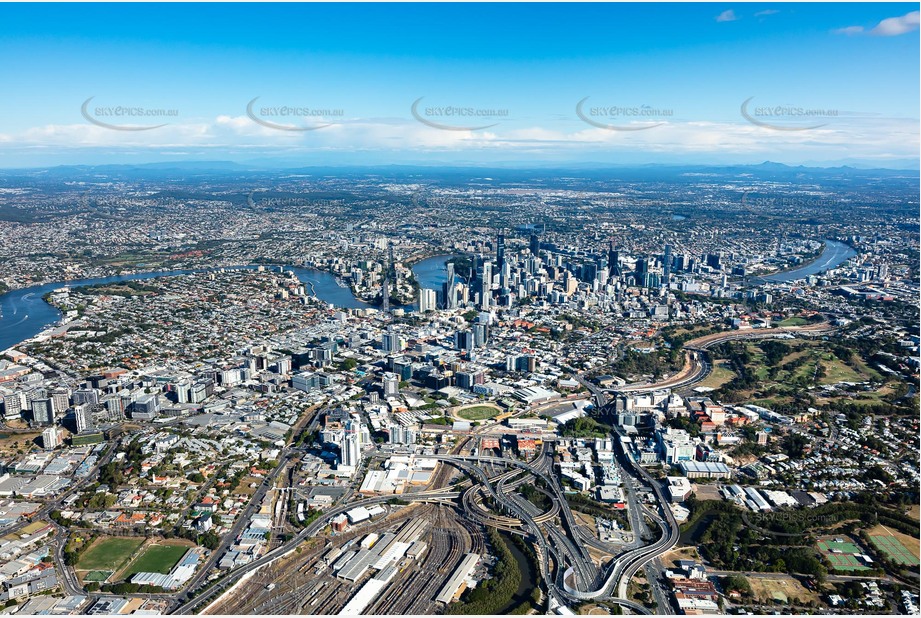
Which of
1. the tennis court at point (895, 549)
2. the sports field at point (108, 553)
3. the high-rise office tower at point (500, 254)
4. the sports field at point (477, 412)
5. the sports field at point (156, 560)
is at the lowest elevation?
the sports field at point (477, 412)

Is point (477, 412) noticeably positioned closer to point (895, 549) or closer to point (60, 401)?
point (895, 549)

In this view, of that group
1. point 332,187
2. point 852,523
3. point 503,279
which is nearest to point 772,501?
point 852,523

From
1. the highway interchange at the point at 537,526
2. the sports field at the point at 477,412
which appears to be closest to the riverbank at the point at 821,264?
the sports field at the point at 477,412

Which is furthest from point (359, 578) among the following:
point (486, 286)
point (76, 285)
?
point (76, 285)

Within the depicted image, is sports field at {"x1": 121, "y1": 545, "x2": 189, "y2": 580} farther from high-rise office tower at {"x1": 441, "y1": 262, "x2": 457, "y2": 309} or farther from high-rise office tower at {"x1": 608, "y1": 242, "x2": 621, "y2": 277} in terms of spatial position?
high-rise office tower at {"x1": 608, "y1": 242, "x2": 621, "y2": 277}

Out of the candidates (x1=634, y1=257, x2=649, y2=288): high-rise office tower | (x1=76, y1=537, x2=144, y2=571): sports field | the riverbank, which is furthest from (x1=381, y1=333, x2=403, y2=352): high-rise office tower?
the riverbank

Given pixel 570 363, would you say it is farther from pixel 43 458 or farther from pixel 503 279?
pixel 43 458

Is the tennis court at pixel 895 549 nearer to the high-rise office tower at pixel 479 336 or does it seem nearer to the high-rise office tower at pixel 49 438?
the high-rise office tower at pixel 479 336

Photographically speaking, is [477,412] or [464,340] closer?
[477,412]
